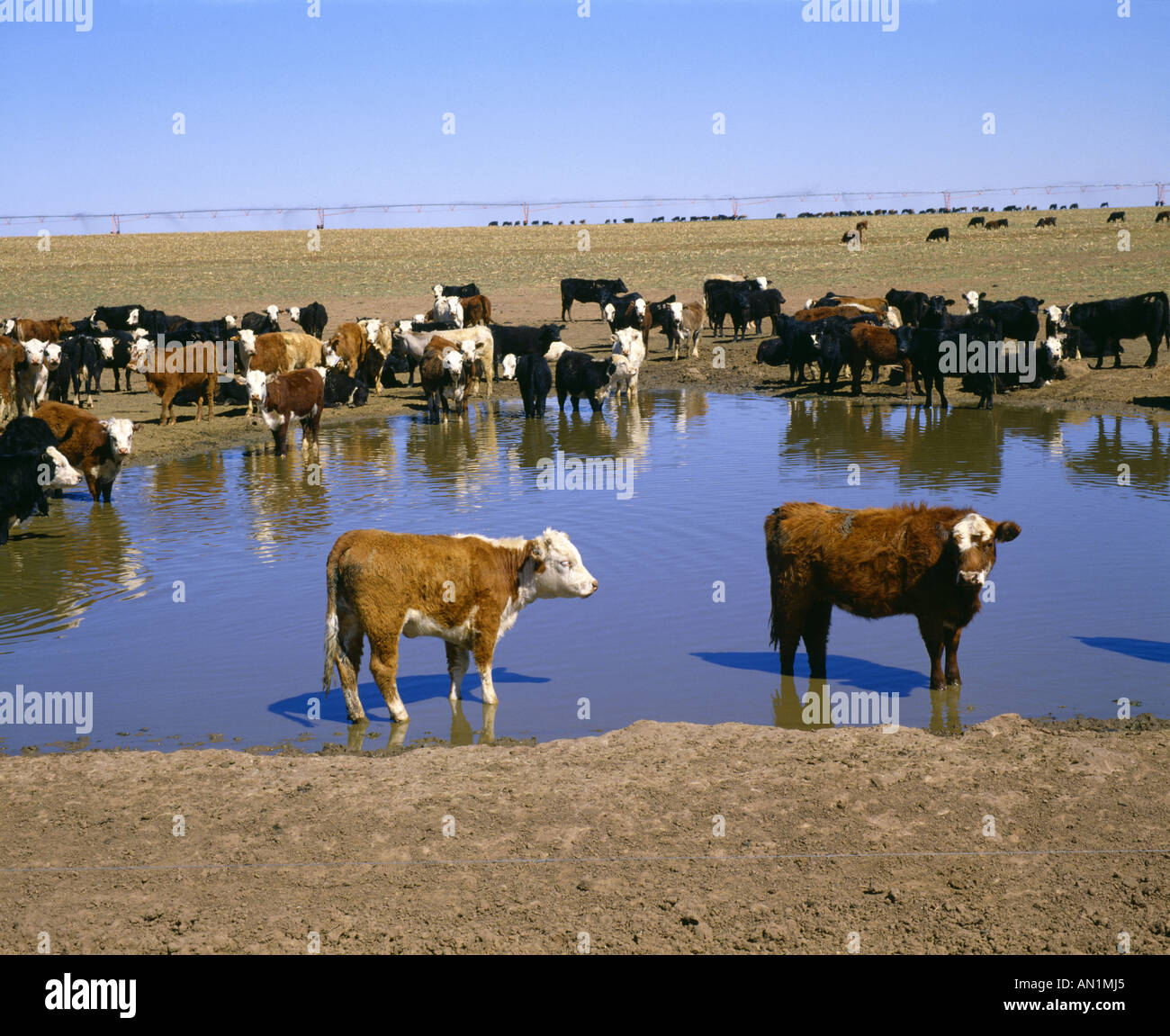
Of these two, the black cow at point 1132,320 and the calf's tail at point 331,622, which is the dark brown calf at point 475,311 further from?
the calf's tail at point 331,622

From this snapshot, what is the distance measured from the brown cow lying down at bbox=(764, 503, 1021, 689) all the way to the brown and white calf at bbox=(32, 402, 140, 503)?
426 inches

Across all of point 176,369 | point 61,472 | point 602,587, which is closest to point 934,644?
point 602,587

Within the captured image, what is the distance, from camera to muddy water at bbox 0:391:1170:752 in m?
9.05

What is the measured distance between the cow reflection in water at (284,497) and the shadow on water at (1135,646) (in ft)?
27.6

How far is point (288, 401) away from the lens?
2069 cm

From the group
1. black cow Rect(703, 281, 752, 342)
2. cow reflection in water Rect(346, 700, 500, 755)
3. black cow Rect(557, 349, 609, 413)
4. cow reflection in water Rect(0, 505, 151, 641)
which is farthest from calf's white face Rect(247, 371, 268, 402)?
black cow Rect(703, 281, 752, 342)

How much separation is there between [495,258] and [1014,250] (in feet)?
84.8

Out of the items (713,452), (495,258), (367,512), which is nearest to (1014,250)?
(495,258)

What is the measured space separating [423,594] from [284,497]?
923cm

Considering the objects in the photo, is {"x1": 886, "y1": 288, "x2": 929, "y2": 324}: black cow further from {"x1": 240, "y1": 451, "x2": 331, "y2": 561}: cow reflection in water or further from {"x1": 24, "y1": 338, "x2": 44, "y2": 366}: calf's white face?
{"x1": 24, "y1": 338, "x2": 44, "y2": 366}: calf's white face

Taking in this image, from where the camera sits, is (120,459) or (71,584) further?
(120,459)
